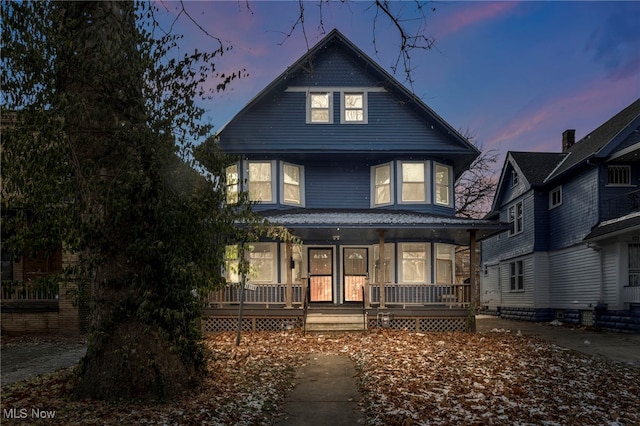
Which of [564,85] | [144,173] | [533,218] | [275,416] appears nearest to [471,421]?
[275,416]

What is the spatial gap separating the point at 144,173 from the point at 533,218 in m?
21.9

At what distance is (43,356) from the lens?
11.9m

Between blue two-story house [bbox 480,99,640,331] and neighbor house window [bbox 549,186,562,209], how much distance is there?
53 millimetres

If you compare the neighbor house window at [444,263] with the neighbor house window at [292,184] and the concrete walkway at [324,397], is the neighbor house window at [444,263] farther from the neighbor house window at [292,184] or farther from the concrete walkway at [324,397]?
the concrete walkway at [324,397]

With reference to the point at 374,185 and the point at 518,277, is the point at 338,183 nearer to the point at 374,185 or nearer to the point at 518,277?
the point at 374,185

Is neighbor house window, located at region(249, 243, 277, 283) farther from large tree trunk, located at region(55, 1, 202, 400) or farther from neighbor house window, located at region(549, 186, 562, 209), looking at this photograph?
neighbor house window, located at region(549, 186, 562, 209)

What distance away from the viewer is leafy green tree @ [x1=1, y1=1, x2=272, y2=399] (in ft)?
21.5

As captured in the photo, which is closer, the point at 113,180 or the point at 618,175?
the point at 113,180

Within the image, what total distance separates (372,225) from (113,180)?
9899 millimetres

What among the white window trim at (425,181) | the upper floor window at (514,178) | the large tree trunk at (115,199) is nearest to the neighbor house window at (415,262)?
the white window trim at (425,181)

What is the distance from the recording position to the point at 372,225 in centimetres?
1559

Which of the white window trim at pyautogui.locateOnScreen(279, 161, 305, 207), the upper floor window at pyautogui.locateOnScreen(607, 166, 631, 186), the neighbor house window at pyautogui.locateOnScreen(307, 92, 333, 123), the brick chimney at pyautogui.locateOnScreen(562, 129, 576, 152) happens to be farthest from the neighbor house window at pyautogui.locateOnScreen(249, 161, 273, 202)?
the brick chimney at pyautogui.locateOnScreen(562, 129, 576, 152)

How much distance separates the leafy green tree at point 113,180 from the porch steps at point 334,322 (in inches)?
335

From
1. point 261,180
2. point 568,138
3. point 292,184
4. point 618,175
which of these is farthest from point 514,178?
point 261,180
